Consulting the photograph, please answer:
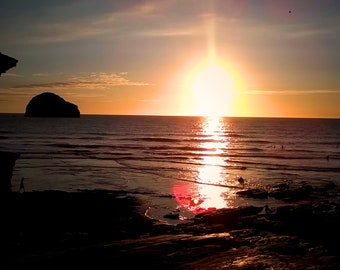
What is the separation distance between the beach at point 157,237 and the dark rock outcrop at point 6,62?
5.71 m

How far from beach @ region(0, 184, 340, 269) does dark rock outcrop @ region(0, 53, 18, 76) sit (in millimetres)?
5712

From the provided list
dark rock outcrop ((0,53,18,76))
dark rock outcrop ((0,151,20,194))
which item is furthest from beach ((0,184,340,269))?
dark rock outcrop ((0,53,18,76))

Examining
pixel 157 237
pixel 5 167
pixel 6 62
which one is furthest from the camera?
pixel 5 167

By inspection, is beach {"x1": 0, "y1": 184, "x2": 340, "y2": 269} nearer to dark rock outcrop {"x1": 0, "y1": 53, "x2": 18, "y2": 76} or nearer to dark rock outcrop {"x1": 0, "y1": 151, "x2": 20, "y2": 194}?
dark rock outcrop {"x1": 0, "y1": 151, "x2": 20, "y2": 194}

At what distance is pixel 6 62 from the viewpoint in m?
15.2

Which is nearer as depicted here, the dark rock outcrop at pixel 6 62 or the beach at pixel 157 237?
the beach at pixel 157 237

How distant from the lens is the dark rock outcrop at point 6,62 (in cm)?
1500

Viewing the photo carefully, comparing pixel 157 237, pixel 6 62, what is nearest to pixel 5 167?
pixel 6 62

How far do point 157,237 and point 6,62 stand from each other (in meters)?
9.04

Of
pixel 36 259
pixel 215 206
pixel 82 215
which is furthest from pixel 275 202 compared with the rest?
pixel 36 259

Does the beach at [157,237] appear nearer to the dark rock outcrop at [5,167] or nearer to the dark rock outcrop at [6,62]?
the dark rock outcrop at [5,167]

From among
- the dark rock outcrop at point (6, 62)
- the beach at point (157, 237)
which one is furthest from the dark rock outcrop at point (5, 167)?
the dark rock outcrop at point (6, 62)

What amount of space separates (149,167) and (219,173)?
7.47 m

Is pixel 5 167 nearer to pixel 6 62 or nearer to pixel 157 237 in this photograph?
pixel 6 62
